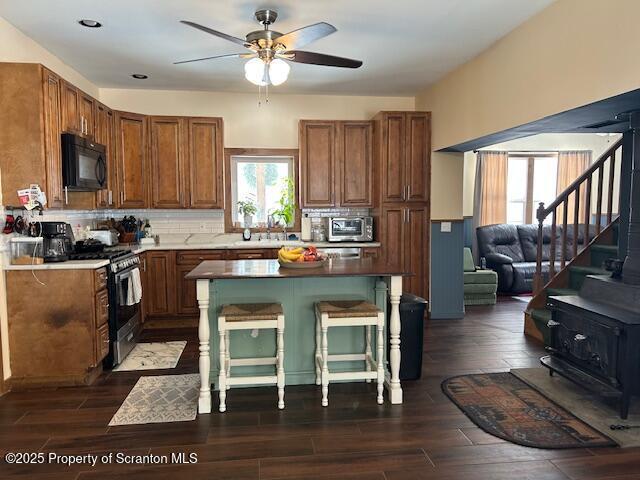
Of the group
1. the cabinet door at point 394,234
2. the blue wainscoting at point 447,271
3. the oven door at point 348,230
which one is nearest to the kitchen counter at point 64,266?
the oven door at point 348,230

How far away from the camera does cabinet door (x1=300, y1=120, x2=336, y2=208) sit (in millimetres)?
5512

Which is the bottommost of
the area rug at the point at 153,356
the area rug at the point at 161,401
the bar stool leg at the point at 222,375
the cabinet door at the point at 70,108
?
the area rug at the point at 153,356

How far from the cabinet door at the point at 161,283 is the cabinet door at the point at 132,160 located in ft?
2.31

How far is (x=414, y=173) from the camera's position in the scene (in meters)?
5.40

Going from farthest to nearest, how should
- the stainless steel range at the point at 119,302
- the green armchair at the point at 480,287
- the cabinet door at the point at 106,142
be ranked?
the green armchair at the point at 480,287 < the cabinet door at the point at 106,142 < the stainless steel range at the point at 119,302

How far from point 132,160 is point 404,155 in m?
3.19

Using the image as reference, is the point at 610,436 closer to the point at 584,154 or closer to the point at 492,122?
the point at 492,122

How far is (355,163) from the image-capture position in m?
5.60

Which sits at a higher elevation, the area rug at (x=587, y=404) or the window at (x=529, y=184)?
the window at (x=529, y=184)

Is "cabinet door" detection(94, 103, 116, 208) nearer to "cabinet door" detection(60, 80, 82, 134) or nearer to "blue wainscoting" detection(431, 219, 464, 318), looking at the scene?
"cabinet door" detection(60, 80, 82, 134)

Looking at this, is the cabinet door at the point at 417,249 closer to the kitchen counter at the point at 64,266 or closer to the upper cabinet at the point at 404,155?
the upper cabinet at the point at 404,155

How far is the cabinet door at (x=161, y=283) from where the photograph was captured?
5.08m

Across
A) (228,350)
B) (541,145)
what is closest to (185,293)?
(228,350)

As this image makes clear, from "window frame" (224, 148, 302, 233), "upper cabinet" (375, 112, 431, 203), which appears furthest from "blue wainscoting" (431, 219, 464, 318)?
"window frame" (224, 148, 302, 233)
